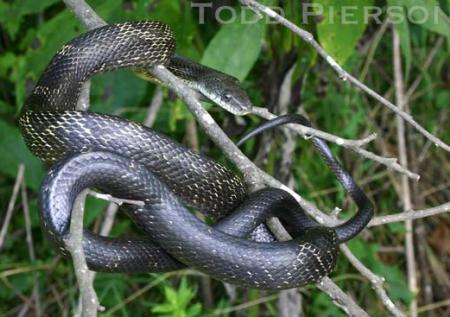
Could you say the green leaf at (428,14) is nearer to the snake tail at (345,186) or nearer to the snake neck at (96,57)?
the snake tail at (345,186)

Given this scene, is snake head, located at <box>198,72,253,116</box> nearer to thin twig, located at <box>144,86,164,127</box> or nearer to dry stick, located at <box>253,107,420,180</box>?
thin twig, located at <box>144,86,164,127</box>

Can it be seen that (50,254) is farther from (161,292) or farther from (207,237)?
(207,237)

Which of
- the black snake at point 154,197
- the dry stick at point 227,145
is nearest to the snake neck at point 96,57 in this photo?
the black snake at point 154,197

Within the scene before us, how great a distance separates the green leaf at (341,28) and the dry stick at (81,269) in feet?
5.31

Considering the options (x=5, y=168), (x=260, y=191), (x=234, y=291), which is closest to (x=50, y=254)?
(x=5, y=168)

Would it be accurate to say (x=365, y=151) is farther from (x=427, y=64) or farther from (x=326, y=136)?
(x=427, y=64)

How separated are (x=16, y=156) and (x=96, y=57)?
2.20m

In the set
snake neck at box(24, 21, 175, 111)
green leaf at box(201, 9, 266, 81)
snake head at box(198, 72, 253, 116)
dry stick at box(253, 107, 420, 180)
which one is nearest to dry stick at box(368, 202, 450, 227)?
dry stick at box(253, 107, 420, 180)

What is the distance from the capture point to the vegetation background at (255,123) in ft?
13.8

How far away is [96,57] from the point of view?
3650 mm

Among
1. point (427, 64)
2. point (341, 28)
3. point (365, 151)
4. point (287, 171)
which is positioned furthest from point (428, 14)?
point (427, 64)

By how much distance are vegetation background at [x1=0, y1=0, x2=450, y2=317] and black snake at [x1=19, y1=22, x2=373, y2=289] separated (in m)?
0.61

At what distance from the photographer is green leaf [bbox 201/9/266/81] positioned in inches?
145

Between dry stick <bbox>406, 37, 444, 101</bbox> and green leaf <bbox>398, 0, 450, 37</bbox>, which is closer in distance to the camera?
green leaf <bbox>398, 0, 450, 37</bbox>
